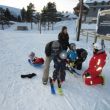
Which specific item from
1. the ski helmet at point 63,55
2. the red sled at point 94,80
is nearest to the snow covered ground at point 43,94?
the red sled at point 94,80

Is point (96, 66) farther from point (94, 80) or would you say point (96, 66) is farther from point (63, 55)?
point (63, 55)

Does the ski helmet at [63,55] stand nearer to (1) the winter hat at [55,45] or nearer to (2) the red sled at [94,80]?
(1) the winter hat at [55,45]

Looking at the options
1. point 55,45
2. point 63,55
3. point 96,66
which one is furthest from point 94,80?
point 55,45

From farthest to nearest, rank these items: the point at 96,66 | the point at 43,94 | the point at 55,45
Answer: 1. the point at 96,66
2. the point at 55,45
3. the point at 43,94

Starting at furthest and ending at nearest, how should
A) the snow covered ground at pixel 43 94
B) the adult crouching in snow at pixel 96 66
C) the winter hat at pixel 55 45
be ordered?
the adult crouching in snow at pixel 96 66 → the winter hat at pixel 55 45 → the snow covered ground at pixel 43 94

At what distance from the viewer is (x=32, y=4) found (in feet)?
237

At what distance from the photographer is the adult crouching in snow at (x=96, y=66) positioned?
691 cm

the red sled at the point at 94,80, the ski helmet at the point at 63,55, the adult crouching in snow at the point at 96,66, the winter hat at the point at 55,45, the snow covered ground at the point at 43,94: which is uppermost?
the winter hat at the point at 55,45

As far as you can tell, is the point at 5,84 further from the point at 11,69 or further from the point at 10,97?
the point at 11,69

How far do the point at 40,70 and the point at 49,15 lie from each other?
170ft

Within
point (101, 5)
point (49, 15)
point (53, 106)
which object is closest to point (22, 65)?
point (53, 106)

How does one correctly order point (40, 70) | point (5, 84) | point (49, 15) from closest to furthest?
point (5, 84) < point (40, 70) < point (49, 15)

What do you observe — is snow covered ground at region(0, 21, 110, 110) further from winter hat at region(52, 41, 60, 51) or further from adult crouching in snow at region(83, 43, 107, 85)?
winter hat at region(52, 41, 60, 51)

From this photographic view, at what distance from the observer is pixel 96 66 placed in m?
6.99
